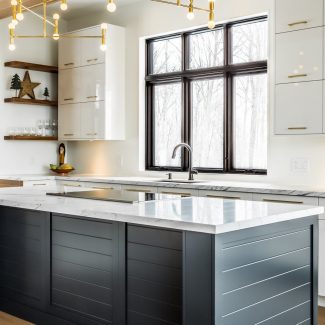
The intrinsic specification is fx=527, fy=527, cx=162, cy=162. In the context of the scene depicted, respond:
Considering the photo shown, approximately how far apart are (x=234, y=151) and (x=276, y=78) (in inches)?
45.7

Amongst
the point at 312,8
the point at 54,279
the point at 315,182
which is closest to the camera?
the point at 54,279

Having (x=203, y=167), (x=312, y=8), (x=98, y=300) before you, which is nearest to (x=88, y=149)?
(x=203, y=167)

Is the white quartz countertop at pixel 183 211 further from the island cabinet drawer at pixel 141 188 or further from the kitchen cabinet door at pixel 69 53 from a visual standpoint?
the kitchen cabinet door at pixel 69 53

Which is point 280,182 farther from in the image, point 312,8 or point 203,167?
point 312,8

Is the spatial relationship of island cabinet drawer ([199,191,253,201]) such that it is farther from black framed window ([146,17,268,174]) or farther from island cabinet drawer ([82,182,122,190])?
island cabinet drawer ([82,182,122,190])

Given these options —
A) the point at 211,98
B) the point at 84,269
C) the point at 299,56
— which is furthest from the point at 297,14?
the point at 84,269

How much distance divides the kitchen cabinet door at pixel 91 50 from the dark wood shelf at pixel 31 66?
550mm

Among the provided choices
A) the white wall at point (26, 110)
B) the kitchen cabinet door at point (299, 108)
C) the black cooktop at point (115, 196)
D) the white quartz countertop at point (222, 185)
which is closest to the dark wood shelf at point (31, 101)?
the white wall at point (26, 110)

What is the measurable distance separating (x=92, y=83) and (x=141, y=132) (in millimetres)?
811

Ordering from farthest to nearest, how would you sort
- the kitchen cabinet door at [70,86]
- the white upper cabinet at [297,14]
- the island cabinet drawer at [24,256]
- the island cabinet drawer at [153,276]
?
the kitchen cabinet door at [70,86]
the white upper cabinet at [297,14]
the island cabinet drawer at [24,256]
the island cabinet drawer at [153,276]

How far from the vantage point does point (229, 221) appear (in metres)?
2.41

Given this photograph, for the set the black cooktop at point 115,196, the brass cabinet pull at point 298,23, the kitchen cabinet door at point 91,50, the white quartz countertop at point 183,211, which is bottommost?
the white quartz countertop at point 183,211

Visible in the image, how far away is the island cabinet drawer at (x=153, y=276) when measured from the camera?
2.59 m

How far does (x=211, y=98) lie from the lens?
5668 mm
